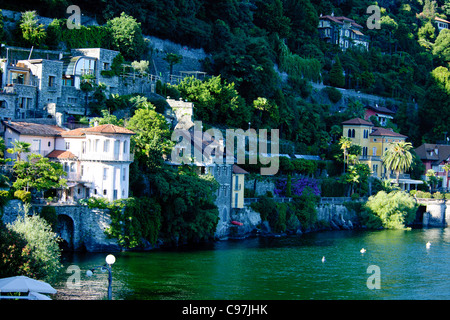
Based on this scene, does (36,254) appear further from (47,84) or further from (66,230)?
(47,84)

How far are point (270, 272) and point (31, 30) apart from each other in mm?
33958

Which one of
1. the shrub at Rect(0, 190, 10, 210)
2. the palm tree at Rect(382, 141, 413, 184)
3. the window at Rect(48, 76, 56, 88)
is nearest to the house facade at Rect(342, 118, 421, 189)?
the palm tree at Rect(382, 141, 413, 184)

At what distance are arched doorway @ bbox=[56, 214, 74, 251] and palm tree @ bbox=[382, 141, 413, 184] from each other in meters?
50.5

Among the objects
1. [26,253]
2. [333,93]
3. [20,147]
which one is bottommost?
[26,253]

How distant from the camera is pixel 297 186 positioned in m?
74.6

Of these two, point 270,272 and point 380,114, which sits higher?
point 380,114

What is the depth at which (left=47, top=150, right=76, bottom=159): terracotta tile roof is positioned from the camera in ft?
173

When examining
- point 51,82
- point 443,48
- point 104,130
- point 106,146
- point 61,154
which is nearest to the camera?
point 104,130

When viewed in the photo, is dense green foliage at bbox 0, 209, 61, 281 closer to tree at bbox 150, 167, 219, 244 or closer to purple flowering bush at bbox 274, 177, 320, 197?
tree at bbox 150, 167, 219, 244

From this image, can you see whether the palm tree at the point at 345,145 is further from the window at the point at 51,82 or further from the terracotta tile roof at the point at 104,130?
the terracotta tile roof at the point at 104,130

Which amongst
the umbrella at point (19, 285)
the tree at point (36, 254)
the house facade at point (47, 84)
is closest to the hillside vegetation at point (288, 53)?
the house facade at point (47, 84)

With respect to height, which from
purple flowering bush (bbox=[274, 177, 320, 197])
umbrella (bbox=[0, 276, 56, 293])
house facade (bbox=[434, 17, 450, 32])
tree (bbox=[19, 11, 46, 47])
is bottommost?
umbrella (bbox=[0, 276, 56, 293])

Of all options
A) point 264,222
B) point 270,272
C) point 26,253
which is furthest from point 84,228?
point 264,222
